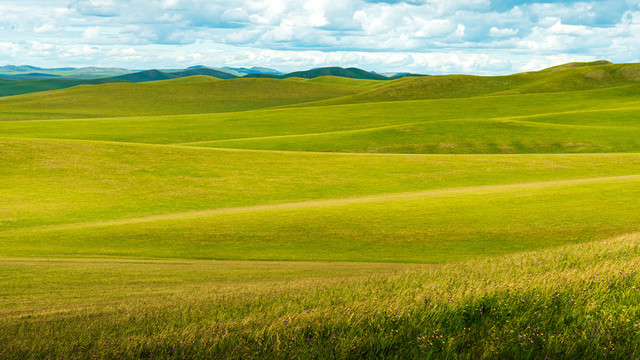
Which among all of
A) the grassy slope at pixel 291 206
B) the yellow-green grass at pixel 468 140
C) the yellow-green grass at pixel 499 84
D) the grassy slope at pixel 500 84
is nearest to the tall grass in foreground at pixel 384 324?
the grassy slope at pixel 291 206

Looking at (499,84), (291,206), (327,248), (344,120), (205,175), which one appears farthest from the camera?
(499,84)

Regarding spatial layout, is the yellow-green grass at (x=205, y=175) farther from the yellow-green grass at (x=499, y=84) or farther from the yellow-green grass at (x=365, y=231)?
the yellow-green grass at (x=499, y=84)

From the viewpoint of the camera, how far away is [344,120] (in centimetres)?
9000

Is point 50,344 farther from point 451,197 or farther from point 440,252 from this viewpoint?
point 451,197

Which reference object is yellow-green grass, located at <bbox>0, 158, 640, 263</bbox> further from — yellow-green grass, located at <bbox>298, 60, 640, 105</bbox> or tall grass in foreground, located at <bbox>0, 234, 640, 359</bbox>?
yellow-green grass, located at <bbox>298, 60, 640, 105</bbox>

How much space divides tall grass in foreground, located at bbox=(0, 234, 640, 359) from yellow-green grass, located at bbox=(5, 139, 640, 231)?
20.8 metres

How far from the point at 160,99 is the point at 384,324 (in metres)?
162

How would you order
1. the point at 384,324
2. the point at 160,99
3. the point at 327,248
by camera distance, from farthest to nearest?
the point at 160,99 → the point at 327,248 → the point at 384,324

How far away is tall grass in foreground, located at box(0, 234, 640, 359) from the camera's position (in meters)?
5.52

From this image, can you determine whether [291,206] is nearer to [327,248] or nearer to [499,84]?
[327,248]

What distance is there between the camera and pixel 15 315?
8.70m

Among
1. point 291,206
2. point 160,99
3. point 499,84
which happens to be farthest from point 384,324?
point 499,84

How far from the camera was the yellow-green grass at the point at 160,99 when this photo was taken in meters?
132


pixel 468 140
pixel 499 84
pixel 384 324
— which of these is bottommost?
pixel 468 140
